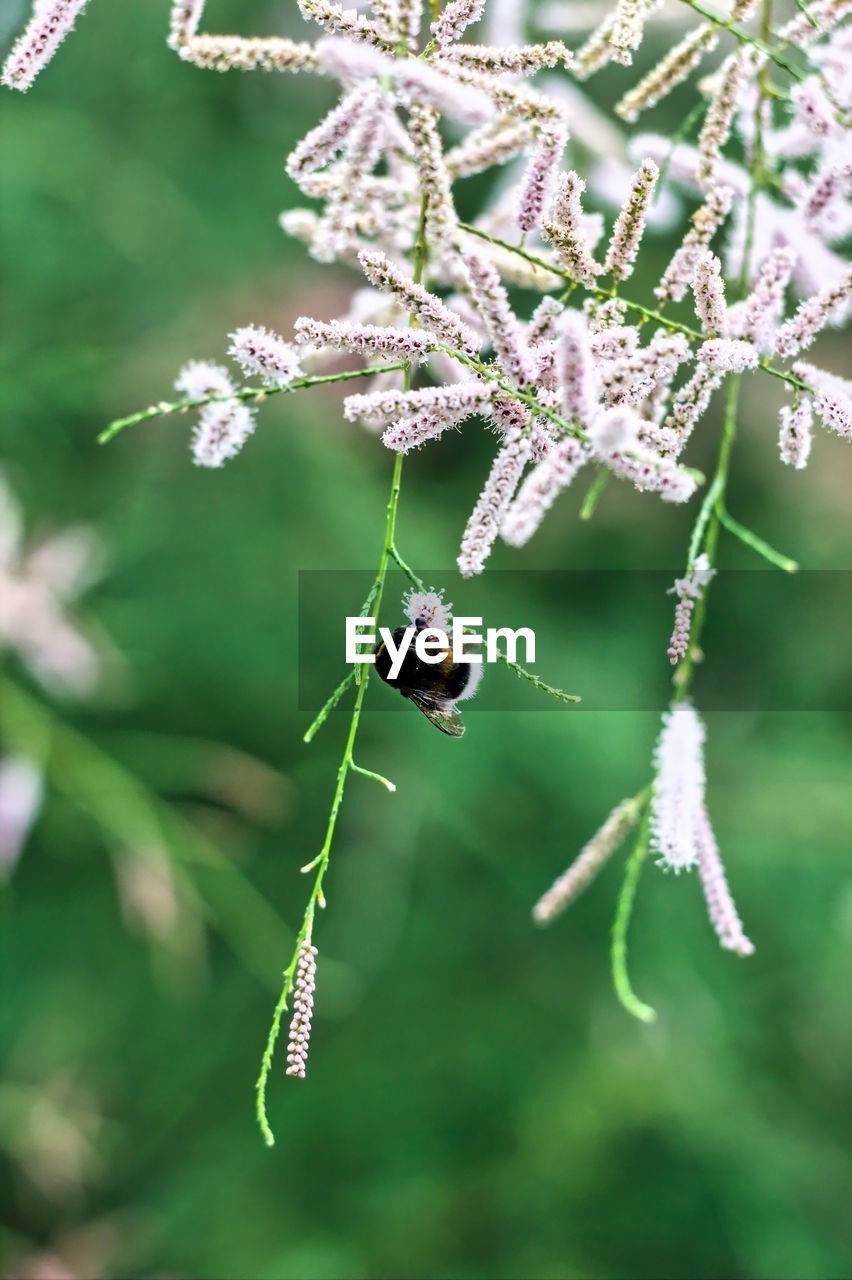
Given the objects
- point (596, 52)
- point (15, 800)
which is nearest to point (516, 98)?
point (596, 52)

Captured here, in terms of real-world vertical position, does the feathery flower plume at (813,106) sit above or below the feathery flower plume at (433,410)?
above

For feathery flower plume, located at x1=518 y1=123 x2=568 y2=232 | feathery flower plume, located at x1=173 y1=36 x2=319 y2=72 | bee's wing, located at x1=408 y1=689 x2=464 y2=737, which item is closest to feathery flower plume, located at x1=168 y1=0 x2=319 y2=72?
feathery flower plume, located at x1=173 y1=36 x2=319 y2=72

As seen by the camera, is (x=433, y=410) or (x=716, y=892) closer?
(x=433, y=410)

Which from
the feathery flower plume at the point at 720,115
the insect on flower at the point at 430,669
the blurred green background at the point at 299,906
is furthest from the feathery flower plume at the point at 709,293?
the blurred green background at the point at 299,906

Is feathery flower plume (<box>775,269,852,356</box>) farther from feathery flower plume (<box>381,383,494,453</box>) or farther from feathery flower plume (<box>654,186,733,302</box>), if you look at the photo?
feathery flower plume (<box>381,383,494,453</box>)

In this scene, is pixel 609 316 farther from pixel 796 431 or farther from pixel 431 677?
pixel 431 677

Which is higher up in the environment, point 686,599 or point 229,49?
point 229,49

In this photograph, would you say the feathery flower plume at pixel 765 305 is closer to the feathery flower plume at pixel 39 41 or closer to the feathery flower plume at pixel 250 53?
the feathery flower plume at pixel 250 53
